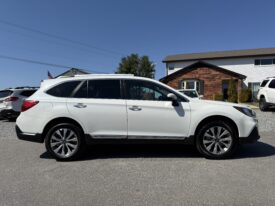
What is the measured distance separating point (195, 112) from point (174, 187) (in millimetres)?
1922

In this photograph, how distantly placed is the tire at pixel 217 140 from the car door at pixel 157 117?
38cm

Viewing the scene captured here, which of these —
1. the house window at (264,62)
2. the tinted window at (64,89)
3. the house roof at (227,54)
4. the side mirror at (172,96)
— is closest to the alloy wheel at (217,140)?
the side mirror at (172,96)

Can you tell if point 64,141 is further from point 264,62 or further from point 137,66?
point 137,66

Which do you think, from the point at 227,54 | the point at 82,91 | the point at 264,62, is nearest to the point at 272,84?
the point at 82,91

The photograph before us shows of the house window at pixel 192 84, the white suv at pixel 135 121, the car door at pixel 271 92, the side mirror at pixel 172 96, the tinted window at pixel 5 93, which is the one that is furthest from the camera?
the house window at pixel 192 84

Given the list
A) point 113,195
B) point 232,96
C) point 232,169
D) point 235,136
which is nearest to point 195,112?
point 235,136

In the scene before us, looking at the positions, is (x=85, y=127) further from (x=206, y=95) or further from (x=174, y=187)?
(x=206, y=95)

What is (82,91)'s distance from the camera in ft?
19.0

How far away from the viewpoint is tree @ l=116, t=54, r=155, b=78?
5069 centimetres

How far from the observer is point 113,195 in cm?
390

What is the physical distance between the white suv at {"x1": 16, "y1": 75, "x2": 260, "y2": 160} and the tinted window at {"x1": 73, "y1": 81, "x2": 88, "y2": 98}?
0.03m

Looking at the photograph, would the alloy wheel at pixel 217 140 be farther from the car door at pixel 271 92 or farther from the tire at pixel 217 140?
the car door at pixel 271 92

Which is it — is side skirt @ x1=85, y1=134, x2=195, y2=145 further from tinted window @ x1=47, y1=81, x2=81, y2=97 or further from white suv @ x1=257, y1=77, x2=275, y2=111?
white suv @ x1=257, y1=77, x2=275, y2=111

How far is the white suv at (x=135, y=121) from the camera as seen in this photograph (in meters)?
5.56
